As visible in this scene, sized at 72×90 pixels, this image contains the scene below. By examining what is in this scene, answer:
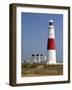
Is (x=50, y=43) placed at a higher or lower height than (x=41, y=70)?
higher

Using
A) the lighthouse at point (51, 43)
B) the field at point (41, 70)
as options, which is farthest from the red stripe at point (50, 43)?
the field at point (41, 70)

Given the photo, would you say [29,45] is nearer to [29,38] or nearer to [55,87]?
[29,38]

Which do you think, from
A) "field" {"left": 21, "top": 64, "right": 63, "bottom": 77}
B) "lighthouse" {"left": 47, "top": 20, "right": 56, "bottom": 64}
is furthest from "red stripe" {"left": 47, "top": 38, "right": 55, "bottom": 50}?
"field" {"left": 21, "top": 64, "right": 63, "bottom": 77}

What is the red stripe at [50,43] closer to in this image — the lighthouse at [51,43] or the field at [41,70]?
the lighthouse at [51,43]

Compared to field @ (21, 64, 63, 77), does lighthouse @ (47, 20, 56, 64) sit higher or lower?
higher

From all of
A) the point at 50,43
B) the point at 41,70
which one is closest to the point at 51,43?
the point at 50,43

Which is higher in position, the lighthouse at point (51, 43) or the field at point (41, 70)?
the lighthouse at point (51, 43)

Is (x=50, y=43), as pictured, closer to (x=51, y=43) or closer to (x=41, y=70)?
(x=51, y=43)

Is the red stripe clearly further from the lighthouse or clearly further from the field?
the field

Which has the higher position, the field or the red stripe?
the red stripe
